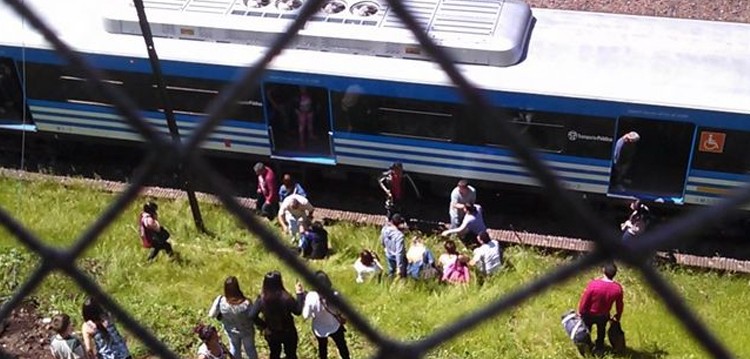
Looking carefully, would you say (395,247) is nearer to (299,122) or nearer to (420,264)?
(420,264)

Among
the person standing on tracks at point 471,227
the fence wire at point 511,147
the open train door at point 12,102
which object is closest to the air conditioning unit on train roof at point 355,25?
the open train door at point 12,102

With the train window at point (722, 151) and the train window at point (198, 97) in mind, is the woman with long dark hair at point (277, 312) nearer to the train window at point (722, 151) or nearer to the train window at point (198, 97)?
the train window at point (198, 97)

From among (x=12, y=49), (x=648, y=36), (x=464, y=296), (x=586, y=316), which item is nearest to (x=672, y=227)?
(x=586, y=316)

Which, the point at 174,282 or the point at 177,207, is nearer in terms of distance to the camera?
the point at 174,282

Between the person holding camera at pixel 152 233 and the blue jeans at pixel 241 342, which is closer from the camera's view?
the blue jeans at pixel 241 342

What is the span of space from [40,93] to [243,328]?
565 centimetres

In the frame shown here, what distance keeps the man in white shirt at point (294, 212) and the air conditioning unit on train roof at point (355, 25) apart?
1.64m

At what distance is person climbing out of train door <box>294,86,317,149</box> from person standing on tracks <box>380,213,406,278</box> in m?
1.92

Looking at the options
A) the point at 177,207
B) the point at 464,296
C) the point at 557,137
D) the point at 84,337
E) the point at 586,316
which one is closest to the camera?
the point at 84,337

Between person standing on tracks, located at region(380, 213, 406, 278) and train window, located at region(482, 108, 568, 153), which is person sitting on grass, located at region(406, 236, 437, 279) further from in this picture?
train window, located at region(482, 108, 568, 153)

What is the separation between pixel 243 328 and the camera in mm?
8742

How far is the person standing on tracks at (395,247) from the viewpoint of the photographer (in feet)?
35.3

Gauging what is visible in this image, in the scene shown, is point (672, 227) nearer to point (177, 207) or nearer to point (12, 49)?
point (177, 207)

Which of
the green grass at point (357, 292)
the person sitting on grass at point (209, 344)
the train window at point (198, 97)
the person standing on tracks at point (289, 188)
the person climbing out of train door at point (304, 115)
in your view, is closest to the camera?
the person sitting on grass at point (209, 344)
